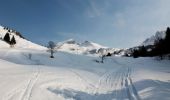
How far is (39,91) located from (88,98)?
3421mm

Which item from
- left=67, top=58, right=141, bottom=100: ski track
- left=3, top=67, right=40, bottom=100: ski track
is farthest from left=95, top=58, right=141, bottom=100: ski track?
left=3, top=67, right=40, bottom=100: ski track

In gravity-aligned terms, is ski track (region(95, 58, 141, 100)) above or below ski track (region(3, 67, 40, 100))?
below

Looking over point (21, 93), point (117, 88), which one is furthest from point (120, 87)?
point (21, 93)

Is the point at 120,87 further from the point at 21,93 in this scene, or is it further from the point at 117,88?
the point at 21,93

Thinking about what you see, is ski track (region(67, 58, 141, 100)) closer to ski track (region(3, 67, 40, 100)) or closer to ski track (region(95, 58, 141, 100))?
ski track (region(95, 58, 141, 100))

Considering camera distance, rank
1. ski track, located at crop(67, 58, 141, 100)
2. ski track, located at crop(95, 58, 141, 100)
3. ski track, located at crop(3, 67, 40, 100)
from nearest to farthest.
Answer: ski track, located at crop(3, 67, 40, 100) < ski track, located at crop(95, 58, 141, 100) < ski track, located at crop(67, 58, 141, 100)

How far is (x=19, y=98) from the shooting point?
12.9m

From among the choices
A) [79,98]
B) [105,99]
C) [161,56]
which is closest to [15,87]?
[79,98]

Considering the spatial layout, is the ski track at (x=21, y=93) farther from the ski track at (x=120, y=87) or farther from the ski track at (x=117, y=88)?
the ski track at (x=120, y=87)

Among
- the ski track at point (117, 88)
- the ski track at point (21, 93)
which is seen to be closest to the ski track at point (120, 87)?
the ski track at point (117, 88)

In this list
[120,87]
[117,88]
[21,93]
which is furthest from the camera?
[120,87]

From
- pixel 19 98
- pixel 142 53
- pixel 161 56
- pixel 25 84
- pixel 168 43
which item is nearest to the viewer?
pixel 19 98

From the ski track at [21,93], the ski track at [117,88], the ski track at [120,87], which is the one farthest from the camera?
the ski track at [117,88]

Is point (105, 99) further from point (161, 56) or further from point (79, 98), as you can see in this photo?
point (161, 56)
